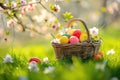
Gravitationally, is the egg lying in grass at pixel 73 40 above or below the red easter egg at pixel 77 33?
below

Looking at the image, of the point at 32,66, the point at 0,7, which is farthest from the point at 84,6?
the point at 32,66

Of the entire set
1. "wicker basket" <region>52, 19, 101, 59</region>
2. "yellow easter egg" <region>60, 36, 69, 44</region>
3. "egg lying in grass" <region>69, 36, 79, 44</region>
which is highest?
"yellow easter egg" <region>60, 36, 69, 44</region>

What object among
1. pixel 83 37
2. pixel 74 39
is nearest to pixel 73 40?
pixel 74 39

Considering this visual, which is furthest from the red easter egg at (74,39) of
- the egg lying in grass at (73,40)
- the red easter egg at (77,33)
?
the red easter egg at (77,33)

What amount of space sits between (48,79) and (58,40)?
157 cm

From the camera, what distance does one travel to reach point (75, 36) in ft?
12.6

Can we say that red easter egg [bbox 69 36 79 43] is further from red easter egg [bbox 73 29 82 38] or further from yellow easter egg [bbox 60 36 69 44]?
red easter egg [bbox 73 29 82 38]

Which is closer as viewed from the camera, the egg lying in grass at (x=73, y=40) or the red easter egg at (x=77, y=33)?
the egg lying in grass at (x=73, y=40)

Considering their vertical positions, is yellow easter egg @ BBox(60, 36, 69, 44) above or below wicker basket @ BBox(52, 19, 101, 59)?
above

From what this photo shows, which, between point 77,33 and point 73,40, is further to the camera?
point 77,33

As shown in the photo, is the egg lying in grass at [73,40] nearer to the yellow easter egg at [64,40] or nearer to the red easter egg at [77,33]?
the yellow easter egg at [64,40]

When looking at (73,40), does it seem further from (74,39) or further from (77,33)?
(77,33)

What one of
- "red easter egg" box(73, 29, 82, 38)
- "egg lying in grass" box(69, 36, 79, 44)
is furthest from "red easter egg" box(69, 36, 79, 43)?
"red easter egg" box(73, 29, 82, 38)

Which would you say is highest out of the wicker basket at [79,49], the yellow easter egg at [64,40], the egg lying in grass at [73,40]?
the yellow easter egg at [64,40]
